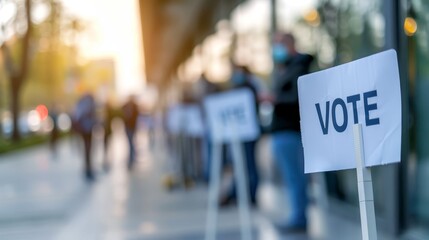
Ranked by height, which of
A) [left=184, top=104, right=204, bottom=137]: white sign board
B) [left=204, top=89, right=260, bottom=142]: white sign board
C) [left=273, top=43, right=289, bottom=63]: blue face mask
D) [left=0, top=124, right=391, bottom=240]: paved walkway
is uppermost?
[left=273, top=43, right=289, bottom=63]: blue face mask

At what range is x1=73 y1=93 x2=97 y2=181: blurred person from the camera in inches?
640

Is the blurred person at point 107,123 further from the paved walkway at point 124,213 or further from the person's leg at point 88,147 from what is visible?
the person's leg at point 88,147

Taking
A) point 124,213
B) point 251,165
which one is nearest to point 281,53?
point 251,165

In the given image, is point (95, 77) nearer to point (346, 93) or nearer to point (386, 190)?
point (386, 190)

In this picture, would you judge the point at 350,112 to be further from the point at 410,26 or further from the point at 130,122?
the point at 130,122

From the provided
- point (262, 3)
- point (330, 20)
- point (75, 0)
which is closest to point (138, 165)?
point (262, 3)

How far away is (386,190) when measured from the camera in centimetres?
761

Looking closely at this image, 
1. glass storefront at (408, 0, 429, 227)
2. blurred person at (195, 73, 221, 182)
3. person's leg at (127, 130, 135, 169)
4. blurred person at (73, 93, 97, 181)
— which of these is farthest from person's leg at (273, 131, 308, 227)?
person's leg at (127, 130, 135, 169)

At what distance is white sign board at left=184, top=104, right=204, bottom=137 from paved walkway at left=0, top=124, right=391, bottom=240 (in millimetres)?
919

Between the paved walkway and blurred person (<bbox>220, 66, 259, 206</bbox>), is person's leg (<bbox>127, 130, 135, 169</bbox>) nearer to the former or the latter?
the paved walkway

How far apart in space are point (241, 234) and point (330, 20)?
3215mm

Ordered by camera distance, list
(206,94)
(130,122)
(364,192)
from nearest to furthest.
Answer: (364,192) → (206,94) → (130,122)

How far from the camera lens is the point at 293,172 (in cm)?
810

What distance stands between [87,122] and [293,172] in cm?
901
